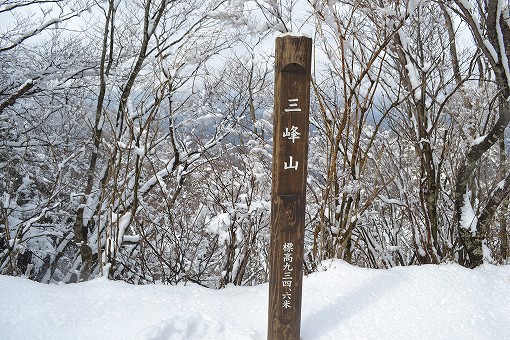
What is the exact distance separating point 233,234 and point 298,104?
6.16 feet

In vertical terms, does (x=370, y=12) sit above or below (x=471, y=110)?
above

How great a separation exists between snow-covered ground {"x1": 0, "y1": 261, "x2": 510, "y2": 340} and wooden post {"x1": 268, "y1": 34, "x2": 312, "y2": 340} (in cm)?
30

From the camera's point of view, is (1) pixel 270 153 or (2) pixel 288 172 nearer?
(2) pixel 288 172

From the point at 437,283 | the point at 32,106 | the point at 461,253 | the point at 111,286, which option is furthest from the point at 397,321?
the point at 32,106

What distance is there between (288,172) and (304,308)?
1038 millimetres

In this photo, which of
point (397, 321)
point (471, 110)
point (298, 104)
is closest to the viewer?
point (298, 104)

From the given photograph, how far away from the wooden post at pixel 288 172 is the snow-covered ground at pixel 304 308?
298 millimetres

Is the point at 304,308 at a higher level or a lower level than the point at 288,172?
lower

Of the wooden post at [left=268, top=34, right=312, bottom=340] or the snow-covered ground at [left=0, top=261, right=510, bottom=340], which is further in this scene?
the snow-covered ground at [left=0, top=261, right=510, bottom=340]

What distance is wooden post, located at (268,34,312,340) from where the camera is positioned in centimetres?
178

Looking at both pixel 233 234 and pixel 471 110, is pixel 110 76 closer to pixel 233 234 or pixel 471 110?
pixel 233 234

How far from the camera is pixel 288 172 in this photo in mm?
1794

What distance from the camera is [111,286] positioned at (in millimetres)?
2457

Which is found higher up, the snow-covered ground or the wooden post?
the wooden post
